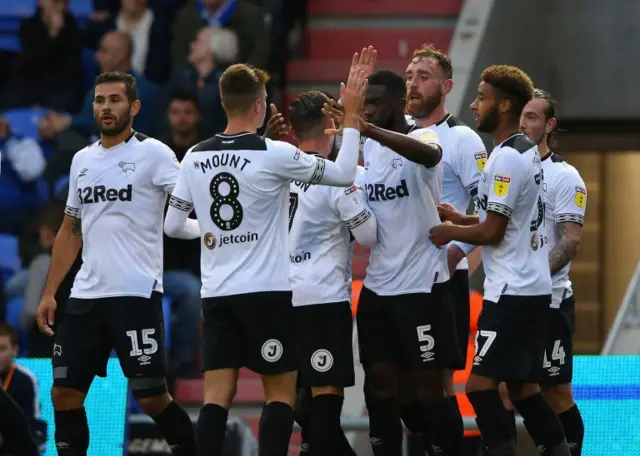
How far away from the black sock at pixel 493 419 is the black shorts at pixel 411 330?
0.29 metres

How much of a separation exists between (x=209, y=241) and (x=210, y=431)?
35.7 inches

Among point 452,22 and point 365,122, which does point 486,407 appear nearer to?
point 365,122

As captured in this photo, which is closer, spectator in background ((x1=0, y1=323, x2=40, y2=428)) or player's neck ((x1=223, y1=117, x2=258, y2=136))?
player's neck ((x1=223, y1=117, x2=258, y2=136))

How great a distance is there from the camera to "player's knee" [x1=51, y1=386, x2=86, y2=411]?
Result: 7715 millimetres

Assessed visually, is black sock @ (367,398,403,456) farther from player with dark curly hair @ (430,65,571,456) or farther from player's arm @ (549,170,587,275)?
player's arm @ (549,170,587,275)

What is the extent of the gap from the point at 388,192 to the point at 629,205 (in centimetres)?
841

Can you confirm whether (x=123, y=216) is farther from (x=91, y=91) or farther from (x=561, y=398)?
(x=91, y=91)

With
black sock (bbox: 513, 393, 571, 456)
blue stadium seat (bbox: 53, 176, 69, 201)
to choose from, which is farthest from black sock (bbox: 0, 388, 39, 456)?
blue stadium seat (bbox: 53, 176, 69, 201)

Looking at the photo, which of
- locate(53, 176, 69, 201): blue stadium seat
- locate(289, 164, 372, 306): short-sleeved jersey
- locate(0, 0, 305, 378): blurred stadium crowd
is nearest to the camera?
locate(289, 164, 372, 306): short-sleeved jersey

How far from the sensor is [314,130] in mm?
7812

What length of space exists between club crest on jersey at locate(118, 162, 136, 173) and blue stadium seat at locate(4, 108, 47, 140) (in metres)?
→ 5.15

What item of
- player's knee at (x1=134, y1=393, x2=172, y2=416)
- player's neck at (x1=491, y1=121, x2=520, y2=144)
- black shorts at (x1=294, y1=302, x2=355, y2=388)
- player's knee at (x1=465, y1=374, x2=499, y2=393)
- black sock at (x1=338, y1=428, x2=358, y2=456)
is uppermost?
player's neck at (x1=491, y1=121, x2=520, y2=144)

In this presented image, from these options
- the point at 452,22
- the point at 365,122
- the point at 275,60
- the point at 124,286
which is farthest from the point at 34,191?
the point at 365,122

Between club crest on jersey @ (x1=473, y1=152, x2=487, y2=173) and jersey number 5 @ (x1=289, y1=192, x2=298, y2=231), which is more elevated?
club crest on jersey @ (x1=473, y1=152, x2=487, y2=173)
